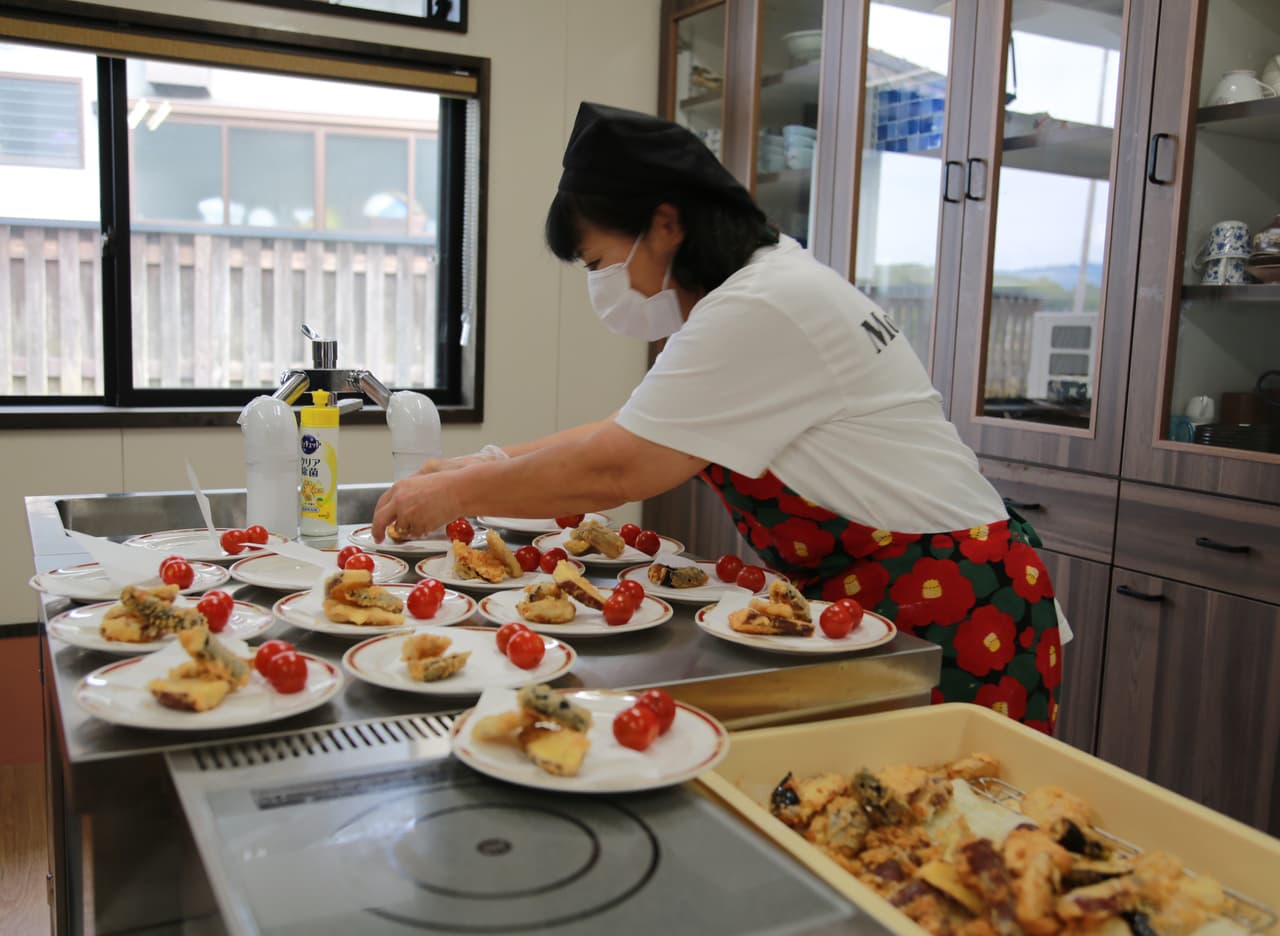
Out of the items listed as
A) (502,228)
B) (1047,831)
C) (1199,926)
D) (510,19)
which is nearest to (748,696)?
(1047,831)

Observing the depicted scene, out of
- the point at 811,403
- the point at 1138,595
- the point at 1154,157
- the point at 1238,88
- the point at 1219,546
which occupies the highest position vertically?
the point at 1238,88

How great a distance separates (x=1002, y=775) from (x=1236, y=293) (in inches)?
58.2

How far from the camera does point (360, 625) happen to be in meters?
1.10

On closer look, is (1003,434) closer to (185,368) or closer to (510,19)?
(510,19)

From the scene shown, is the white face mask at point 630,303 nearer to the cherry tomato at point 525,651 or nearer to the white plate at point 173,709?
the cherry tomato at point 525,651

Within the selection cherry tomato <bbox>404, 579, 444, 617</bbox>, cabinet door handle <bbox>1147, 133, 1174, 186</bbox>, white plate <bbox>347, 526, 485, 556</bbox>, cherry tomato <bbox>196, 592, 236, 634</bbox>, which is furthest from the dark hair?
cabinet door handle <bbox>1147, 133, 1174, 186</bbox>

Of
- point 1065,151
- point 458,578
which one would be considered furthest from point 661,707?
point 1065,151

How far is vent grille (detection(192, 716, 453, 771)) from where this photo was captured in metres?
0.81

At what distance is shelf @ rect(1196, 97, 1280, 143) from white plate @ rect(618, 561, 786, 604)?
136cm

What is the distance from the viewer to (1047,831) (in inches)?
32.2

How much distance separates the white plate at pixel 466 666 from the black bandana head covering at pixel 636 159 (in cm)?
70

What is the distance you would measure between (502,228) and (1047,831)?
2998 millimetres

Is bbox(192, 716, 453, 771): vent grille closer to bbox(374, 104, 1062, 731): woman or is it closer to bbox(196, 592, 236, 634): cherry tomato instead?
bbox(196, 592, 236, 634): cherry tomato

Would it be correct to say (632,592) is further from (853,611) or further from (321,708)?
(321,708)
